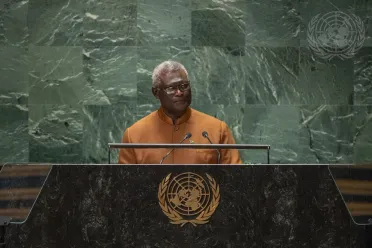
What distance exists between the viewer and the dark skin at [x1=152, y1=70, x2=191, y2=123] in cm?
528

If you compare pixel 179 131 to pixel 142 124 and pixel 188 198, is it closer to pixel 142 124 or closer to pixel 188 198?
pixel 142 124

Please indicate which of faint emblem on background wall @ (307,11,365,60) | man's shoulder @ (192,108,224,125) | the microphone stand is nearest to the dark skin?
man's shoulder @ (192,108,224,125)

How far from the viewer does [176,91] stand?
5.28 m

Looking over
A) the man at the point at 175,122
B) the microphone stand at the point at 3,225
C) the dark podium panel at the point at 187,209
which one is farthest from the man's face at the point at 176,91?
the microphone stand at the point at 3,225

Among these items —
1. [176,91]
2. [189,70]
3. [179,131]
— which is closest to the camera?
[176,91]

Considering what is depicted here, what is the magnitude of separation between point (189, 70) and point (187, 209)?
11.2 feet

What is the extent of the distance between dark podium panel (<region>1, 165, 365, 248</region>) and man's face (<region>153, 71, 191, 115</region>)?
1.69m

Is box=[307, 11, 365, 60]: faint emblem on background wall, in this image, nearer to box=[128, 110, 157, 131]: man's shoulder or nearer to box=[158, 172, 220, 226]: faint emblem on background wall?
box=[128, 110, 157, 131]: man's shoulder

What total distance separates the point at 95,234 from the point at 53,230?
205 mm

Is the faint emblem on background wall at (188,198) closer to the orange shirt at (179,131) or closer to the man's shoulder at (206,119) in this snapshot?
the orange shirt at (179,131)

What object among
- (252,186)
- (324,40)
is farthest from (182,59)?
(252,186)

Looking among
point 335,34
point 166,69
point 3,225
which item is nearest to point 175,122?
point 166,69

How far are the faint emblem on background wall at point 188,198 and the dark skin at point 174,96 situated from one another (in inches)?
67.6

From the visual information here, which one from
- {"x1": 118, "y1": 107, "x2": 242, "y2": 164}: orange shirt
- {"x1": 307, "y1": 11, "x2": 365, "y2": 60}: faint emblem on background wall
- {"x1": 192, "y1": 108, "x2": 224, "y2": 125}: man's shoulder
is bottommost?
{"x1": 118, "y1": 107, "x2": 242, "y2": 164}: orange shirt
